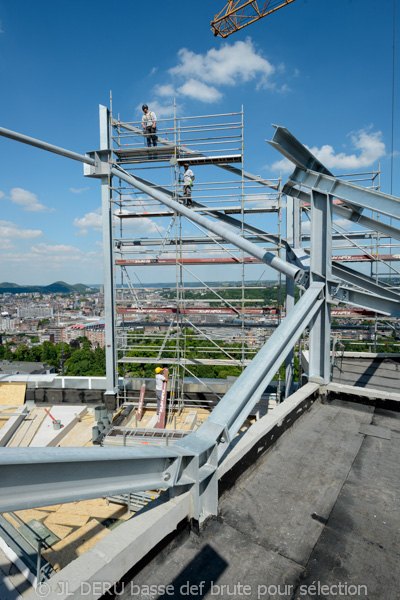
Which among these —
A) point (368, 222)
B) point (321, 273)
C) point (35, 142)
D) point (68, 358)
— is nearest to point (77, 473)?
point (321, 273)

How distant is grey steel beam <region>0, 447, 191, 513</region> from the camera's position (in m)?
1.35

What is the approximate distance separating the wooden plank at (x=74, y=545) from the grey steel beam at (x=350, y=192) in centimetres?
715

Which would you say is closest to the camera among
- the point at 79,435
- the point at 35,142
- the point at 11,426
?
the point at 35,142

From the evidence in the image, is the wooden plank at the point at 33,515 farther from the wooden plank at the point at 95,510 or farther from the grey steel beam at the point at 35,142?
the grey steel beam at the point at 35,142

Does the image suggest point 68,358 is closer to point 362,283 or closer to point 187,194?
point 187,194

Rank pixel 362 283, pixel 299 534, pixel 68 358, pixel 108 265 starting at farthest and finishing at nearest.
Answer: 1. pixel 68 358
2. pixel 108 265
3. pixel 362 283
4. pixel 299 534

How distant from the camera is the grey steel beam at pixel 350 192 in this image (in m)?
4.91

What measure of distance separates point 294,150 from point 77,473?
5.27 metres

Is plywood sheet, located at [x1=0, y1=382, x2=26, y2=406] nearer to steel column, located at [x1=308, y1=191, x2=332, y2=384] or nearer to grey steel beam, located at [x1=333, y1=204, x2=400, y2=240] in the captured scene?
steel column, located at [x1=308, y1=191, x2=332, y2=384]

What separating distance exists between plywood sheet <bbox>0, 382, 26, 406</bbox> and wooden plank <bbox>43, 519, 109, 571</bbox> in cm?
859

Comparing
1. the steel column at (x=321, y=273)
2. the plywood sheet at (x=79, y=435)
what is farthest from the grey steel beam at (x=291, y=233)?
the plywood sheet at (x=79, y=435)

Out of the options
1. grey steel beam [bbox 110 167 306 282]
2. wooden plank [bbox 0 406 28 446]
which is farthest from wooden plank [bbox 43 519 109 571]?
grey steel beam [bbox 110 167 306 282]

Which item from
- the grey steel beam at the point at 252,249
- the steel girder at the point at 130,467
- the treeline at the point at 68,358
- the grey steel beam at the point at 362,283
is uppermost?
the grey steel beam at the point at 252,249

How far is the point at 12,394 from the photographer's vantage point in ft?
44.8
